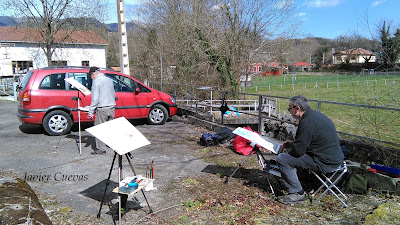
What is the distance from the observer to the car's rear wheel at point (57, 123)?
8.53m

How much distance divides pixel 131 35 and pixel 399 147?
2416 cm

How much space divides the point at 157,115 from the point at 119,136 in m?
6.49

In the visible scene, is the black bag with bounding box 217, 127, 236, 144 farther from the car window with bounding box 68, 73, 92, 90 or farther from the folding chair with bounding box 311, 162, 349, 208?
the car window with bounding box 68, 73, 92, 90

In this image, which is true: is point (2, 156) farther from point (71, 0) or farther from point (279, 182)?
point (71, 0)

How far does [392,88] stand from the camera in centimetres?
654

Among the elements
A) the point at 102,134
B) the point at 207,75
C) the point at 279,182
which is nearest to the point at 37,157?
the point at 102,134

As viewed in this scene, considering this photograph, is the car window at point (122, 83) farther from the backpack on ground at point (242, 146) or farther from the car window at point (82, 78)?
the backpack on ground at point (242, 146)

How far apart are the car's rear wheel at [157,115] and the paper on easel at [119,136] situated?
6135mm

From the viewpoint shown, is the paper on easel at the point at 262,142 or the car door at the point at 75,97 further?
the car door at the point at 75,97

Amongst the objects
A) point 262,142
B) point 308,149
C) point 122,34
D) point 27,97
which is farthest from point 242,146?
point 122,34

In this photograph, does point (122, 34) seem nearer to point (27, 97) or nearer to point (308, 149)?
point (27, 97)

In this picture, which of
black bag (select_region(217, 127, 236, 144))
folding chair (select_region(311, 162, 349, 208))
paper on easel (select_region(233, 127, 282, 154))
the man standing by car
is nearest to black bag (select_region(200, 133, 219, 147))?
black bag (select_region(217, 127, 236, 144))

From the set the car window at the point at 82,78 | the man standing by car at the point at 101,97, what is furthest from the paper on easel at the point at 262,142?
the car window at the point at 82,78

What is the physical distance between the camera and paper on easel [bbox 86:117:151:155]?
152 inches
